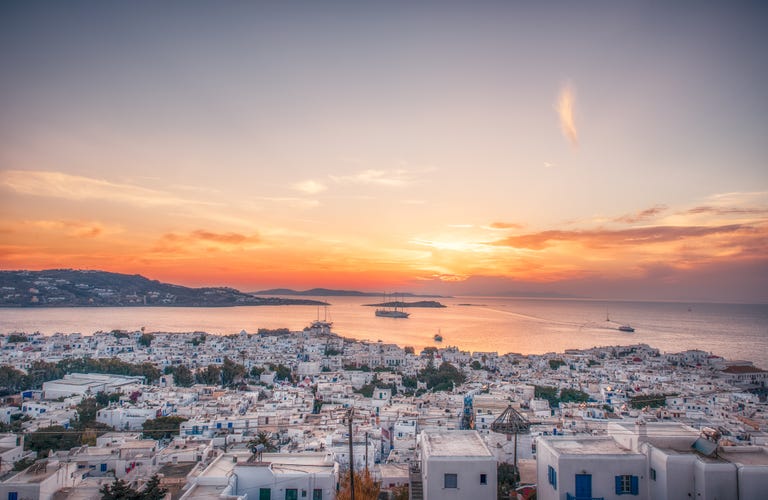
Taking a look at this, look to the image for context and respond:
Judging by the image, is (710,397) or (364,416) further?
(710,397)

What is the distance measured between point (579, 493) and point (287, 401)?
10.7 m

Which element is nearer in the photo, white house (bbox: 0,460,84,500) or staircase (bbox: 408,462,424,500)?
staircase (bbox: 408,462,424,500)

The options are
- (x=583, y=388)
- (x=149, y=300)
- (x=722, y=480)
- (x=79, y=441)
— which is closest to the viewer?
(x=722, y=480)

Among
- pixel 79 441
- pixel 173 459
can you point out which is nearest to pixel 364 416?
pixel 173 459

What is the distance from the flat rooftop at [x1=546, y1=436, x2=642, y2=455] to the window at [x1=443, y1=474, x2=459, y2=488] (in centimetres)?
93

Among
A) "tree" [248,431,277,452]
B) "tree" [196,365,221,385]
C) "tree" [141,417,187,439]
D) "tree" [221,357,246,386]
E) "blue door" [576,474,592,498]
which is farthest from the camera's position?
"tree" [221,357,246,386]

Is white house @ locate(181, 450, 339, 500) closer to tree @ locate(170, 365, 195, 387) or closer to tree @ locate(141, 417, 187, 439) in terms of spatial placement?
tree @ locate(141, 417, 187, 439)

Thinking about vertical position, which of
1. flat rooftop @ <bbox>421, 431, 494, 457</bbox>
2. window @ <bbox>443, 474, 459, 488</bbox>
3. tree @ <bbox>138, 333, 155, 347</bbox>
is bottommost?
tree @ <bbox>138, 333, 155, 347</bbox>

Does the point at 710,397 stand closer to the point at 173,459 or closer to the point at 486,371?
the point at 486,371

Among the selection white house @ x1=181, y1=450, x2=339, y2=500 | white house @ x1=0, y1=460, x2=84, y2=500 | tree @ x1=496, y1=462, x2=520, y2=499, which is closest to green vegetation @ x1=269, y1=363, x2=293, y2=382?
white house @ x1=0, y1=460, x2=84, y2=500

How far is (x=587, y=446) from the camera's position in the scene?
4551 millimetres

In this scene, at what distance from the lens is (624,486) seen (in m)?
4.16

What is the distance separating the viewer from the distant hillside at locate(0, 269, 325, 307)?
6669 cm

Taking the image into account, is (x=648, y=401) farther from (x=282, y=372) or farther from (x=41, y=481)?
(x=41, y=481)
